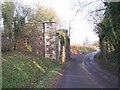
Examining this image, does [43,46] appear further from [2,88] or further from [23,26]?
[2,88]

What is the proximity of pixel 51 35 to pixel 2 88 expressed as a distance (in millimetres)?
27164

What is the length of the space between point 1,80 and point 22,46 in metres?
21.5

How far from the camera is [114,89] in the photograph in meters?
17.5

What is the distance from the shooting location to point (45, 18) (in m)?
41.1

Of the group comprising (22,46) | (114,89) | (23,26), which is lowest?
(114,89)

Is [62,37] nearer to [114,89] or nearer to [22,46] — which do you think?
[22,46]

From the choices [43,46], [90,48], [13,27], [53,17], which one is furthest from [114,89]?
[90,48]

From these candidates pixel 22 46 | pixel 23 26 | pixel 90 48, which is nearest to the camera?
pixel 23 26

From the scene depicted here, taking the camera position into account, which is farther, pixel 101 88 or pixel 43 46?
pixel 43 46

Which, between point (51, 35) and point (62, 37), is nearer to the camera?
point (51, 35)

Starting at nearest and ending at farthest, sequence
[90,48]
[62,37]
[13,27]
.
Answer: [13,27] → [62,37] → [90,48]

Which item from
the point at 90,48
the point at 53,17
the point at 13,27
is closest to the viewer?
the point at 13,27

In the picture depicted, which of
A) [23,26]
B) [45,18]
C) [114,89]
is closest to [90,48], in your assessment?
[45,18]

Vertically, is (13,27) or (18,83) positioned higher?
(13,27)
